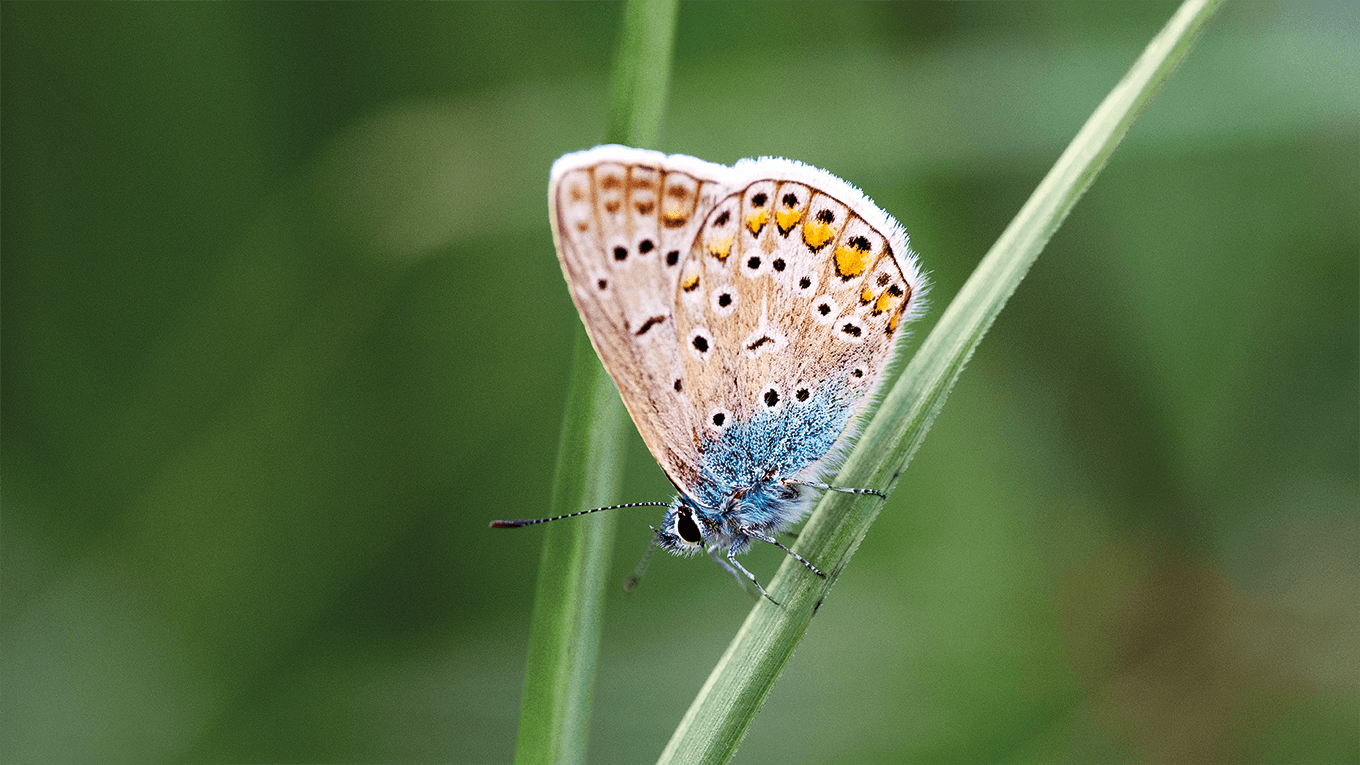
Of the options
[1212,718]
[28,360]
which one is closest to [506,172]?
[28,360]

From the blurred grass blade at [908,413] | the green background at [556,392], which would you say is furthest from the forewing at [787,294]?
the green background at [556,392]

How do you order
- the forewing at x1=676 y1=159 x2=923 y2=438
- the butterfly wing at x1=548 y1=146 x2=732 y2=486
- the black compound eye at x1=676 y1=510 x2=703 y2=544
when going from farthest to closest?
the black compound eye at x1=676 y1=510 x2=703 y2=544 → the forewing at x1=676 y1=159 x2=923 y2=438 → the butterfly wing at x1=548 y1=146 x2=732 y2=486

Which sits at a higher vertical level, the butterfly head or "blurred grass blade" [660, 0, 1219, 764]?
"blurred grass blade" [660, 0, 1219, 764]

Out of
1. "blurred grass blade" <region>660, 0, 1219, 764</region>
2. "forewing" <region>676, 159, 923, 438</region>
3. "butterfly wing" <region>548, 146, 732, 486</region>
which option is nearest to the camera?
"blurred grass blade" <region>660, 0, 1219, 764</region>

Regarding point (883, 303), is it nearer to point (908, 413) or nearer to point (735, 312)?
point (735, 312)

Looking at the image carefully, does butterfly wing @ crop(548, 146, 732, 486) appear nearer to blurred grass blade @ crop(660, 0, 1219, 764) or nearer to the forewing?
the forewing

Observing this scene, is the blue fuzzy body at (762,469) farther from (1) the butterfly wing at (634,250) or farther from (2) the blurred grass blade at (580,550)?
(2) the blurred grass blade at (580,550)

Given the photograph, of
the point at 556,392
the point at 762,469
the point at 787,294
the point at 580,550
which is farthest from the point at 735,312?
the point at 556,392

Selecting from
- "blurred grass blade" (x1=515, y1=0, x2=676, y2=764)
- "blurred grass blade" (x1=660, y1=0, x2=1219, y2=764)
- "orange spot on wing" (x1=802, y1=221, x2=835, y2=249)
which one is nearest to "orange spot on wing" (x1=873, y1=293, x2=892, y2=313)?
"orange spot on wing" (x1=802, y1=221, x2=835, y2=249)

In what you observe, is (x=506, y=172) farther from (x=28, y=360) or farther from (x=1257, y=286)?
(x=1257, y=286)
